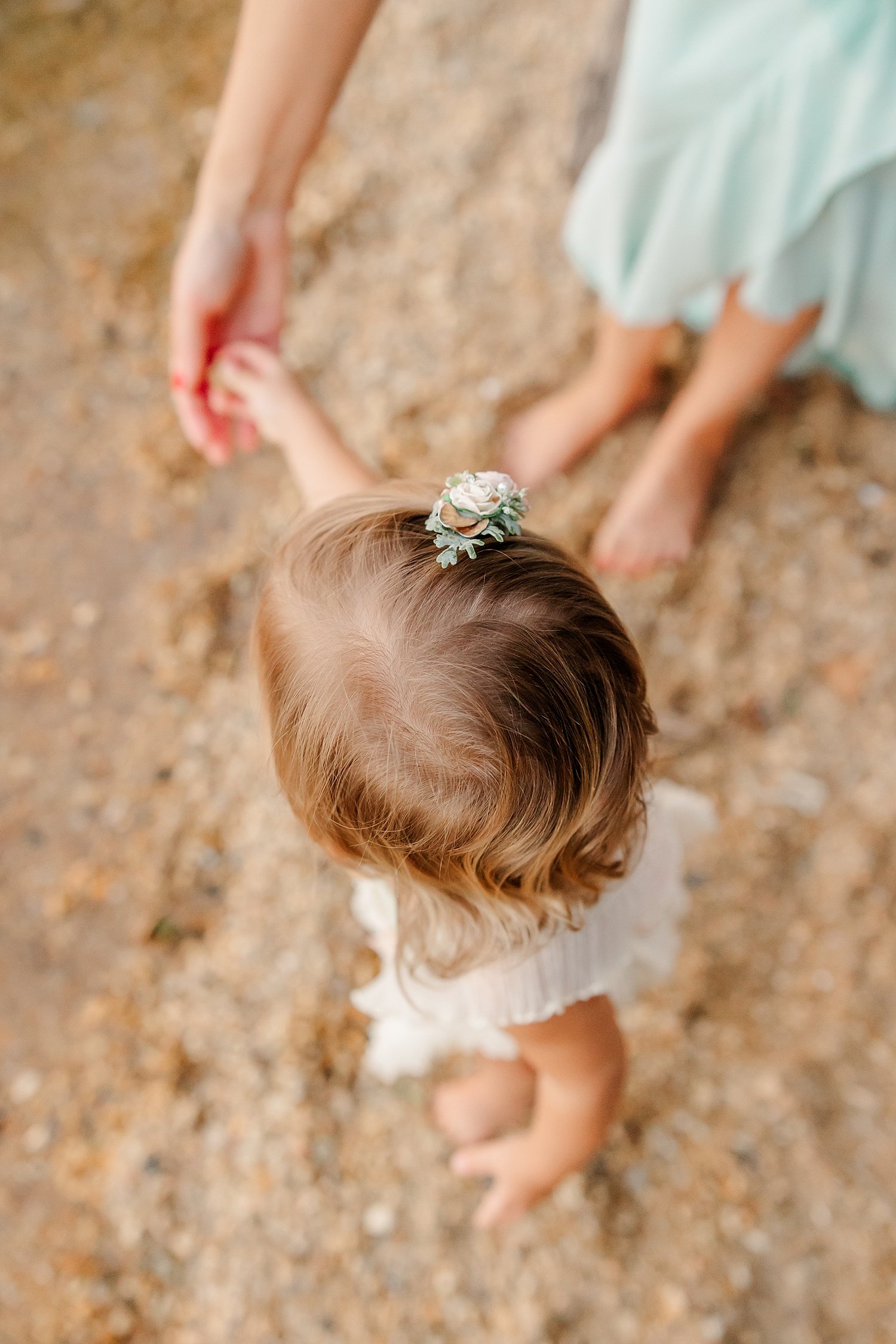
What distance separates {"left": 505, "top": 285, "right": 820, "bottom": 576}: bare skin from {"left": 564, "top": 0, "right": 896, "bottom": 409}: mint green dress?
0.11 metres

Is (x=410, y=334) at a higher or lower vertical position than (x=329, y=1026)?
higher

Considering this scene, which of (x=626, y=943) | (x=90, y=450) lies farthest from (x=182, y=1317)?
(x=90, y=450)

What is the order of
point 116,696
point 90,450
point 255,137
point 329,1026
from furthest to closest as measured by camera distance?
point 90,450 → point 116,696 → point 329,1026 → point 255,137

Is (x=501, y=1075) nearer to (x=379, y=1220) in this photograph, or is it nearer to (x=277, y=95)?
(x=379, y=1220)

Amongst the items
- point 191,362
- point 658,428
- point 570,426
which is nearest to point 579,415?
point 570,426

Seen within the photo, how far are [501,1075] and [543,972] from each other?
49cm

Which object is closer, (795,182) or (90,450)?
(795,182)

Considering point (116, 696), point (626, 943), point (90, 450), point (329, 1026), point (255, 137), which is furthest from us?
point (90, 450)

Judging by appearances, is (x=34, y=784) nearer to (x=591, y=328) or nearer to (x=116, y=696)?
(x=116, y=696)

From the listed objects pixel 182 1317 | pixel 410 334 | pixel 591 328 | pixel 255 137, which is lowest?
pixel 182 1317

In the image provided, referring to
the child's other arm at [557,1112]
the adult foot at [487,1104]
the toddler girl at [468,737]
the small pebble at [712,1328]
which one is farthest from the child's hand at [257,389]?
the small pebble at [712,1328]

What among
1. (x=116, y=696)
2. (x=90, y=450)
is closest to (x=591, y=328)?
(x=90, y=450)

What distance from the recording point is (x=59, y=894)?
160 centimetres

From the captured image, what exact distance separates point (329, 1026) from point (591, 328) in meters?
1.38
